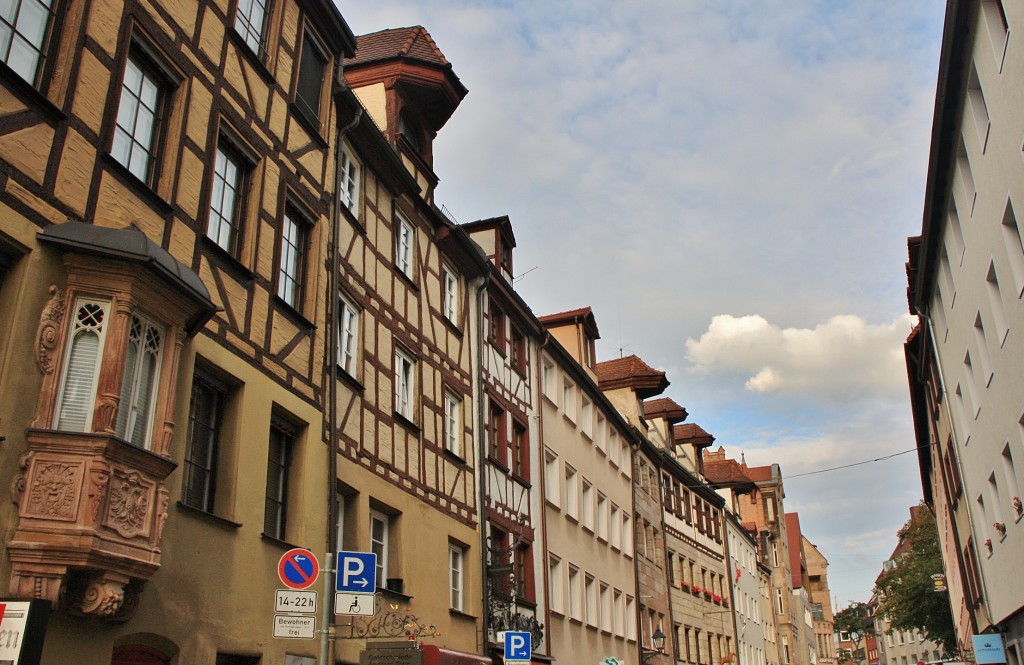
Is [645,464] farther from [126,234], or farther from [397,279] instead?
[126,234]

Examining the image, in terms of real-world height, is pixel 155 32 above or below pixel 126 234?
above

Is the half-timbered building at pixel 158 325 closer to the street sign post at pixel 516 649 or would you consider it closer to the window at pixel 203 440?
the window at pixel 203 440

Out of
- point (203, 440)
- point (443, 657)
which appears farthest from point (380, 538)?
point (203, 440)

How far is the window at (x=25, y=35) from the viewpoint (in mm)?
8594

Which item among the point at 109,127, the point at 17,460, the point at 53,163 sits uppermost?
the point at 109,127

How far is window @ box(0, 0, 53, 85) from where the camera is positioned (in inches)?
338

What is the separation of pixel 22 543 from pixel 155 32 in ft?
18.9

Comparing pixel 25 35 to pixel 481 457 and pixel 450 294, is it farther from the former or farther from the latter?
pixel 481 457

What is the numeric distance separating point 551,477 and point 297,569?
56.5 feet

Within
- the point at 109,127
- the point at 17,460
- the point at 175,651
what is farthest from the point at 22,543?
the point at 109,127

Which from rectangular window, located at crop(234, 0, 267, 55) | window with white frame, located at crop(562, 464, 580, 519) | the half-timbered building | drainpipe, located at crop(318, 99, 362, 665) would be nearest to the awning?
drainpipe, located at crop(318, 99, 362, 665)

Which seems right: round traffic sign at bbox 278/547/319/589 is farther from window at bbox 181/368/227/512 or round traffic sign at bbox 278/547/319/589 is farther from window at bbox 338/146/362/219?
window at bbox 338/146/362/219

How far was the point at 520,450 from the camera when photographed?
24.0 metres

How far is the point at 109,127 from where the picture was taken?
966cm
